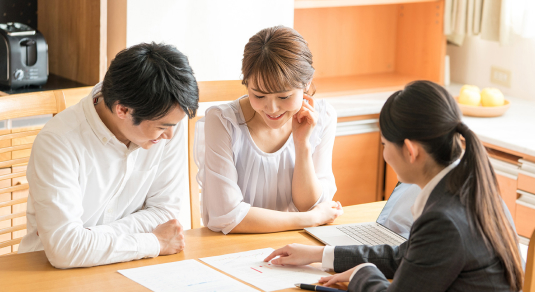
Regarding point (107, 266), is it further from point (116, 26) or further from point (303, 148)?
point (116, 26)

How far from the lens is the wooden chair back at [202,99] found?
1916 mm

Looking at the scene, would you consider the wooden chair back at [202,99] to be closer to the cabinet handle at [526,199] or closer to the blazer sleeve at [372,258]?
the blazer sleeve at [372,258]

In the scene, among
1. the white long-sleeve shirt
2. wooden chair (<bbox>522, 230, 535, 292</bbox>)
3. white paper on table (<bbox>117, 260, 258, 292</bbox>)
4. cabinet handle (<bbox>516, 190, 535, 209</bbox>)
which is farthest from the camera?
cabinet handle (<bbox>516, 190, 535, 209</bbox>)

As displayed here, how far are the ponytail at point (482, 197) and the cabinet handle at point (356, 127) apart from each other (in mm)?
1931

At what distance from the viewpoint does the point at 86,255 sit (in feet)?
4.42

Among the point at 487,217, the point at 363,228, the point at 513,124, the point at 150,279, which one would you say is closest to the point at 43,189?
the point at 150,279

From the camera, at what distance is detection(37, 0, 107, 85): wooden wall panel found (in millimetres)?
2607

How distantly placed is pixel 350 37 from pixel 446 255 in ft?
9.12

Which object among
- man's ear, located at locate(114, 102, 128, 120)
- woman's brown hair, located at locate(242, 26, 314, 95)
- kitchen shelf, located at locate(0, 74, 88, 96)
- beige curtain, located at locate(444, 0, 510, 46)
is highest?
beige curtain, located at locate(444, 0, 510, 46)

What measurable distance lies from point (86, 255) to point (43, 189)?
0.18 meters

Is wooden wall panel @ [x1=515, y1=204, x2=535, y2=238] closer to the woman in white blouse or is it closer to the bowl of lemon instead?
the bowl of lemon

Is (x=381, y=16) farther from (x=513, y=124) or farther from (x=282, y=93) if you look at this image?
(x=282, y=93)

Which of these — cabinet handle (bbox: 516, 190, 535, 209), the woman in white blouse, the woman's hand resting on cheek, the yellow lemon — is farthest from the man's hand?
the yellow lemon

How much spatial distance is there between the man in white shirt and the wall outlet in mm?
2492
